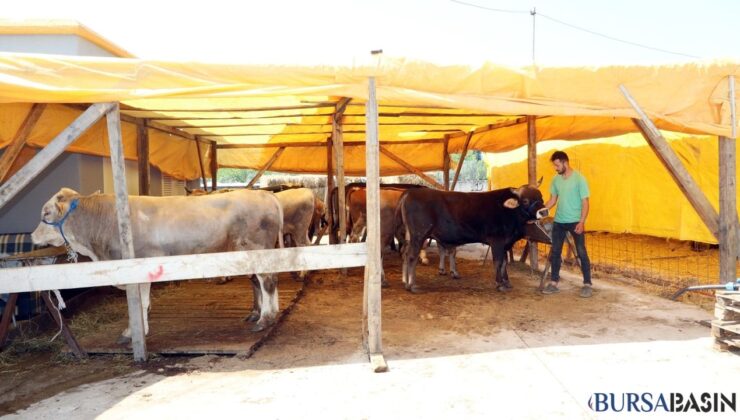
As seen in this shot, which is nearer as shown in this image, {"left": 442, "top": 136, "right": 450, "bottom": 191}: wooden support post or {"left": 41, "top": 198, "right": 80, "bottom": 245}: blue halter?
{"left": 41, "top": 198, "right": 80, "bottom": 245}: blue halter

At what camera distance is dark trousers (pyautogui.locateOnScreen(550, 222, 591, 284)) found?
705 centimetres

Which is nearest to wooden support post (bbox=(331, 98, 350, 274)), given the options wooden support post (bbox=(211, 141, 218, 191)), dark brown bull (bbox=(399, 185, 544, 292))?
dark brown bull (bbox=(399, 185, 544, 292))

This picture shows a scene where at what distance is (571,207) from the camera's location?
23.0ft

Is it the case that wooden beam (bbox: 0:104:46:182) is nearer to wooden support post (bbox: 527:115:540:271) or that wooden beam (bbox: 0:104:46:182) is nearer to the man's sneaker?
the man's sneaker

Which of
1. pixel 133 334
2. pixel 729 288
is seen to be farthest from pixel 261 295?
pixel 729 288

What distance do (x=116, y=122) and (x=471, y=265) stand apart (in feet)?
24.3

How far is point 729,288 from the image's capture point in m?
4.86

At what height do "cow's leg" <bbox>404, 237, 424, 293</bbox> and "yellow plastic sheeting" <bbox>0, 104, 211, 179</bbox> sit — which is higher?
"yellow plastic sheeting" <bbox>0, 104, 211, 179</bbox>

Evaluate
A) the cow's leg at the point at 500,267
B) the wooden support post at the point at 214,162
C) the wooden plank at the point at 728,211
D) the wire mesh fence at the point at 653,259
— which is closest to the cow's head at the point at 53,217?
the cow's leg at the point at 500,267

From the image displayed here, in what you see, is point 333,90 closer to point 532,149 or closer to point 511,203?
point 511,203

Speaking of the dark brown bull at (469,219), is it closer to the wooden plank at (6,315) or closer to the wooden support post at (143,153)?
the wooden support post at (143,153)

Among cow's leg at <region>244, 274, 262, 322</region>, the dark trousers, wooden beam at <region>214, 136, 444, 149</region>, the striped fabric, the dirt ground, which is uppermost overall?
wooden beam at <region>214, 136, 444, 149</region>

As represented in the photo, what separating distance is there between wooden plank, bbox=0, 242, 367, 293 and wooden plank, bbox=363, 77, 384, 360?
119mm

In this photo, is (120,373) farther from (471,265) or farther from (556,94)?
(471,265)
